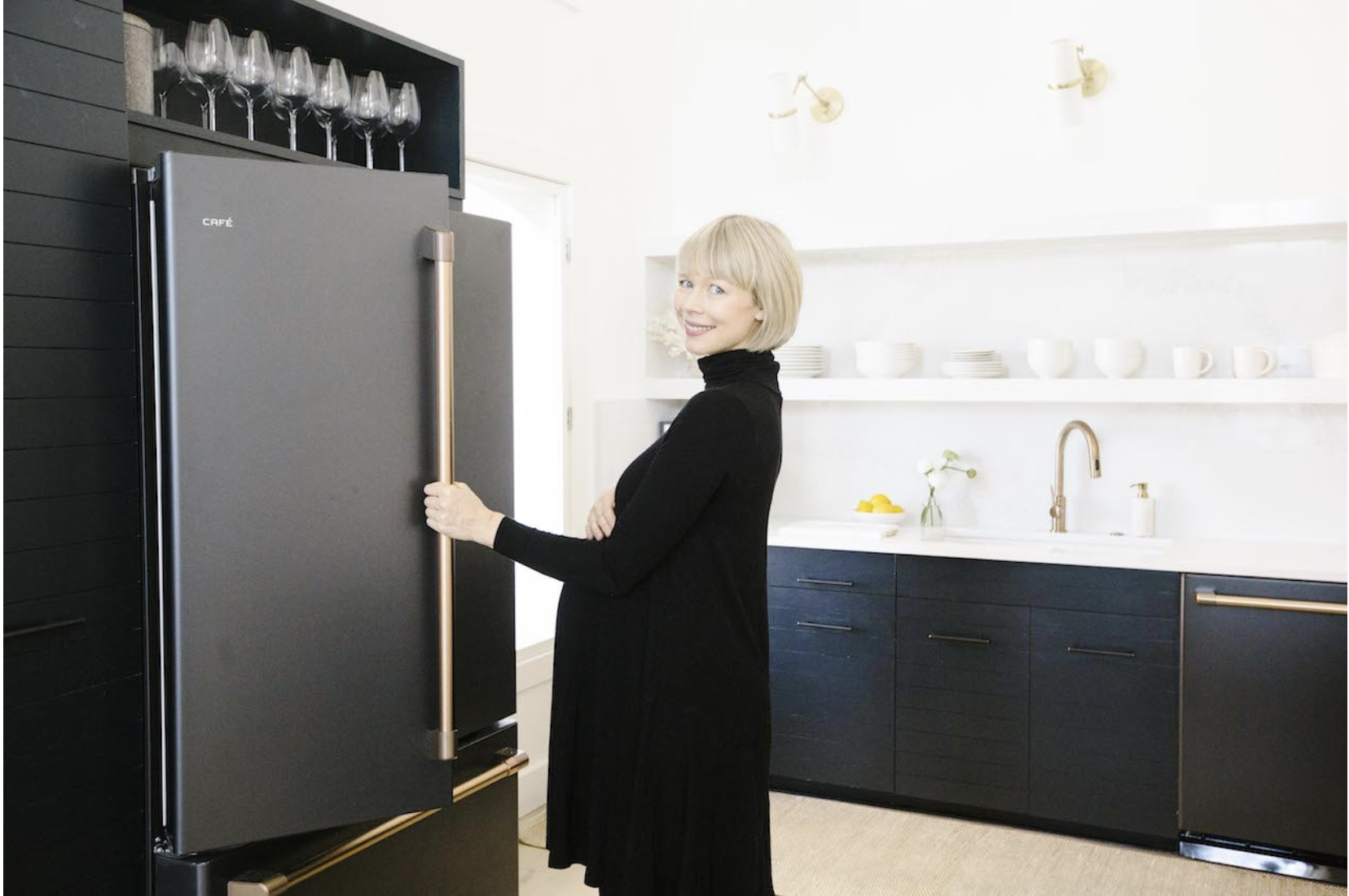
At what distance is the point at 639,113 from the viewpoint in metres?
4.40

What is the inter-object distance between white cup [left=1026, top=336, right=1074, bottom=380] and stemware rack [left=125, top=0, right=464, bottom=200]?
2181 mm

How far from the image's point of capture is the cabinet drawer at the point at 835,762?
3.74 metres

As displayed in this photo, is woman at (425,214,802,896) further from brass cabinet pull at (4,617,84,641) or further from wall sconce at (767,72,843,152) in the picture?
wall sconce at (767,72,843,152)

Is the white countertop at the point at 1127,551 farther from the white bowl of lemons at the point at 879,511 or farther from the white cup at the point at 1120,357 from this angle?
the white cup at the point at 1120,357

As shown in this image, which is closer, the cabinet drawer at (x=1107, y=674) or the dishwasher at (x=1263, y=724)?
the dishwasher at (x=1263, y=724)

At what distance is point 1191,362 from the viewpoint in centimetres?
367

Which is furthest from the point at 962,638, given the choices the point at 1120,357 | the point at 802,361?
the point at 802,361

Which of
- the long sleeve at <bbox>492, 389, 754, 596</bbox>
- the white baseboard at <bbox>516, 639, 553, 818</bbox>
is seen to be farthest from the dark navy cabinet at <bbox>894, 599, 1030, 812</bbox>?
the long sleeve at <bbox>492, 389, 754, 596</bbox>

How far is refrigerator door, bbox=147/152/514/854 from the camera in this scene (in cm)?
173

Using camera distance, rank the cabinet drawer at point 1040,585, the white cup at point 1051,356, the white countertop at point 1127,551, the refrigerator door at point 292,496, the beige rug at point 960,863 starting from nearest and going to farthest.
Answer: the refrigerator door at point 292,496, the beige rug at point 960,863, the white countertop at point 1127,551, the cabinet drawer at point 1040,585, the white cup at point 1051,356

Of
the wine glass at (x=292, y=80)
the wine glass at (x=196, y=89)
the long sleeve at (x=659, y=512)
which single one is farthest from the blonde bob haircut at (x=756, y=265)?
the wine glass at (x=196, y=89)

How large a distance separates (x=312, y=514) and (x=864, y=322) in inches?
114

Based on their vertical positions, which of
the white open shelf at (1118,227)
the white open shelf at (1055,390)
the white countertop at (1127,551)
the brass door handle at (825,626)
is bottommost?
the brass door handle at (825,626)

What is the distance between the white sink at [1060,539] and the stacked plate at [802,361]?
2.46 feet
